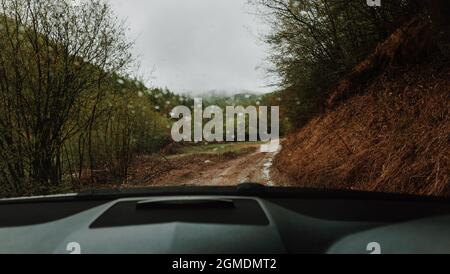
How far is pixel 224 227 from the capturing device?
4.26ft

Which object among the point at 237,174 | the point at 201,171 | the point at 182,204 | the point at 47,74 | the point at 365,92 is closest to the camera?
the point at 182,204

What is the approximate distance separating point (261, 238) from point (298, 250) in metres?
0.10

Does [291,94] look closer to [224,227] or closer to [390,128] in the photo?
[390,128]

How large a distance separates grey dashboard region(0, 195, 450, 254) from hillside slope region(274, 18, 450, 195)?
4.33 metres

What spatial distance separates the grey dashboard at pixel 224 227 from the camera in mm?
1252

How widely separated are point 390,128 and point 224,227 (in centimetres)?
754

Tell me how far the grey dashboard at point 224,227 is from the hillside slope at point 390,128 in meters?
4.33

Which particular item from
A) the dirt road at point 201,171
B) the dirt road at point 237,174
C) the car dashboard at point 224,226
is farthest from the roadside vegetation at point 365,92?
the car dashboard at point 224,226

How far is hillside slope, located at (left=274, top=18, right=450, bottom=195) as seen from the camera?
637 cm

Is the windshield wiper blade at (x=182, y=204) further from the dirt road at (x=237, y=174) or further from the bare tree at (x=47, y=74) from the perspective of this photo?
the dirt road at (x=237, y=174)

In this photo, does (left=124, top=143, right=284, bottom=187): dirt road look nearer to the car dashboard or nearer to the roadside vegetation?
the roadside vegetation

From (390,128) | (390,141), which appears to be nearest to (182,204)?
(390,141)

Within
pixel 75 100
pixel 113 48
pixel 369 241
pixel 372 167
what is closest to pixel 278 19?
pixel 113 48

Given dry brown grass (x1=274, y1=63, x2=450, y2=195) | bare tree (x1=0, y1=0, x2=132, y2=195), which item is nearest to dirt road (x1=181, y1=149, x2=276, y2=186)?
dry brown grass (x1=274, y1=63, x2=450, y2=195)
